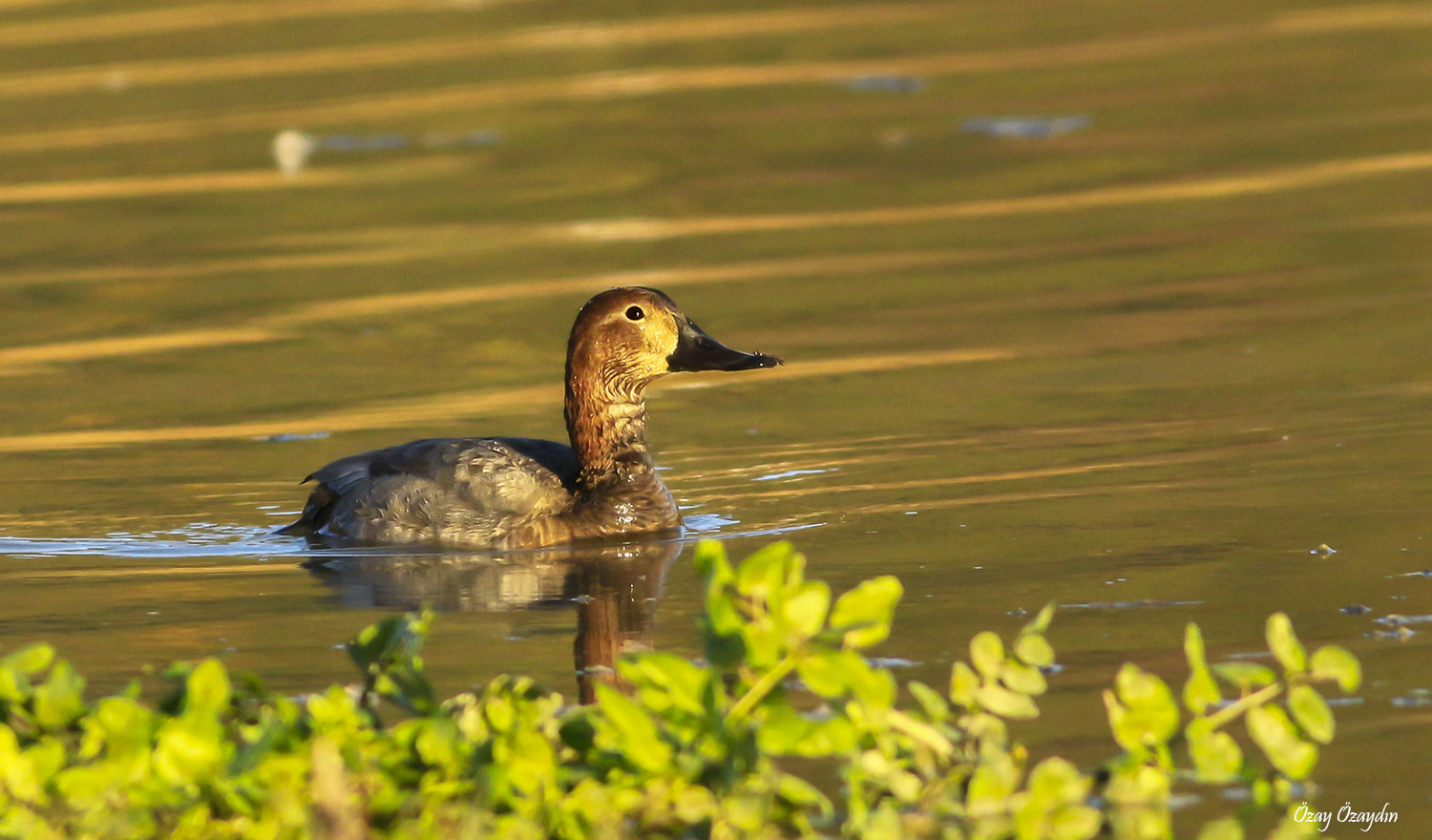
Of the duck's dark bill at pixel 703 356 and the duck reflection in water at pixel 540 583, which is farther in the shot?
the duck's dark bill at pixel 703 356

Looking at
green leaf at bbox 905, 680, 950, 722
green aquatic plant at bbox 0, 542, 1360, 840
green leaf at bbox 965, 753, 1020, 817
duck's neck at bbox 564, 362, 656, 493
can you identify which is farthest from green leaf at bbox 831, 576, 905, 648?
duck's neck at bbox 564, 362, 656, 493

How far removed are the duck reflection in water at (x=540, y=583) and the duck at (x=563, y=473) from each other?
14cm

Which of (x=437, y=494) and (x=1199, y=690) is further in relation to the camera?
(x=437, y=494)

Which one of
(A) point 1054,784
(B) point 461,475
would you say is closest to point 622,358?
(B) point 461,475

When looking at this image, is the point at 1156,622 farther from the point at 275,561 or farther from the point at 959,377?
the point at 959,377

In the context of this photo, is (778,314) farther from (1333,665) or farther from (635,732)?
(635,732)

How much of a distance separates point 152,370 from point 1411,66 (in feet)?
37.0

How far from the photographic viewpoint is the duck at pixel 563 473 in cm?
837

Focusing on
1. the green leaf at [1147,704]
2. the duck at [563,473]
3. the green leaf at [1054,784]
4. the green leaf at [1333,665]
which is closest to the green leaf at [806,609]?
Result: the green leaf at [1054,784]

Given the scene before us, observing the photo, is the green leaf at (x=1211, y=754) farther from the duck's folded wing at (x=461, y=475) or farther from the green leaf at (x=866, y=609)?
the duck's folded wing at (x=461, y=475)

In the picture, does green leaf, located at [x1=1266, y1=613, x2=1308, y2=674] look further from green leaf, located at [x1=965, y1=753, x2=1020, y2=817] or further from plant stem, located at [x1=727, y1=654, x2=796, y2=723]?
plant stem, located at [x1=727, y1=654, x2=796, y2=723]

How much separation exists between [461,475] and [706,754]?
12.6 ft

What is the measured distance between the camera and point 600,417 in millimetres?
8844

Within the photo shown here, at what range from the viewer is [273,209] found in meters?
15.8
